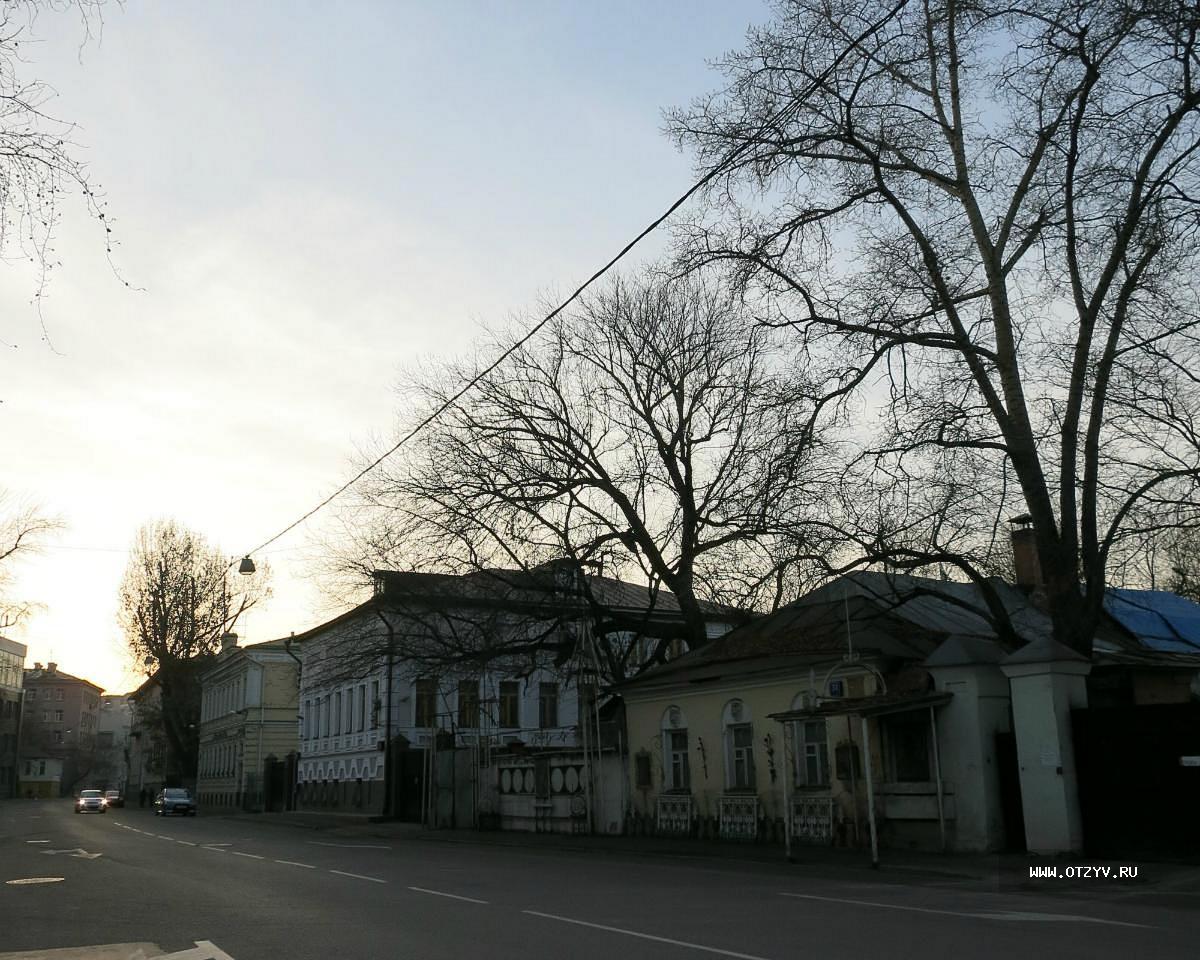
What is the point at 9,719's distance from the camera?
100 meters

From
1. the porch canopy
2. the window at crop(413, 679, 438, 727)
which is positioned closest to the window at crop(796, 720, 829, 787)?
the porch canopy

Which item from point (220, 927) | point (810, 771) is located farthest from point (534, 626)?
point (220, 927)

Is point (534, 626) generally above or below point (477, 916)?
above

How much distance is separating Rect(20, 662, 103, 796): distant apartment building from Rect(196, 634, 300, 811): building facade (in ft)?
233

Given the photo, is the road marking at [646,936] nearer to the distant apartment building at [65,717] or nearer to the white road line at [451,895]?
the white road line at [451,895]

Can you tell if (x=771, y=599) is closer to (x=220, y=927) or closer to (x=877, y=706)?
(x=877, y=706)

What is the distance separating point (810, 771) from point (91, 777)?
486 ft

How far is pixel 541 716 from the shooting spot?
48438 mm

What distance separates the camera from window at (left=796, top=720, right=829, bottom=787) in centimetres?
2233

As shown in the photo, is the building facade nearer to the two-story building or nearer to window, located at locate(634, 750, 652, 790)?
the two-story building

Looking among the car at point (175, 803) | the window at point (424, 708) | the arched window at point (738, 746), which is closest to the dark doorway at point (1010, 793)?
the arched window at point (738, 746)

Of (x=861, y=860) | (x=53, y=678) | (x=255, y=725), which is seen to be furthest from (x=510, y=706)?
(x=53, y=678)

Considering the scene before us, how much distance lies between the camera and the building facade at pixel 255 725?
61812 mm

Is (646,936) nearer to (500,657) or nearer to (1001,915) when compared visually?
(1001,915)
